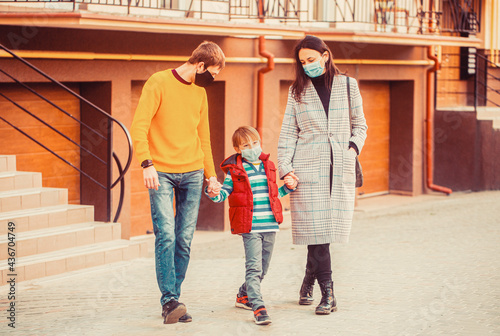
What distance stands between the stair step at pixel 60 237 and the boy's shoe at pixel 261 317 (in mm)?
2993

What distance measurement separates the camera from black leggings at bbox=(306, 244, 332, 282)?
635 cm

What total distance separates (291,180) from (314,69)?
2.71 feet

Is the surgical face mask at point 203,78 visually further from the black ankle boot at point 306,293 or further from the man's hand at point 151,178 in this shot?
the black ankle boot at point 306,293

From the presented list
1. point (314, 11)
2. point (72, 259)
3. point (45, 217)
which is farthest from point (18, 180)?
point (314, 11)

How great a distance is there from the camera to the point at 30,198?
29.7ft

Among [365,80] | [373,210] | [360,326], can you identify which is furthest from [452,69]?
[360,326]

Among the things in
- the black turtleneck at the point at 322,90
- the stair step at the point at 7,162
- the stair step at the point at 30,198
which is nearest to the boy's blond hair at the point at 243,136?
the black turtleneck at the point at 322,90

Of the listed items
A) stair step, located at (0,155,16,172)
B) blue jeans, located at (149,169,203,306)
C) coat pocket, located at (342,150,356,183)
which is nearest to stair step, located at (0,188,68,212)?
stair step, located at (0,155,16,172)

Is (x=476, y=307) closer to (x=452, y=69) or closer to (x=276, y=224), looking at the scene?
(x=276, y=224)

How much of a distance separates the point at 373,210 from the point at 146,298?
7.97 meters

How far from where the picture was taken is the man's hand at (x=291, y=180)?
20.5 ft

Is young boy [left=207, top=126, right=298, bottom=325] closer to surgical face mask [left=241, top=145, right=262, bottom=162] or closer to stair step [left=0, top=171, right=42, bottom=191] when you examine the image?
surgical face mask [left=241, top=145, right=262, bottom=162]

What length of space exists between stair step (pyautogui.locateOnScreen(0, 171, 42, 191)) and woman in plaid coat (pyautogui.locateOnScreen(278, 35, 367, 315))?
3.90 m

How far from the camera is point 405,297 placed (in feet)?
23.1
